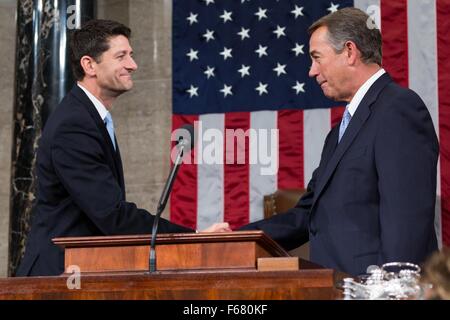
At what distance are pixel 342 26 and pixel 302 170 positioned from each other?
3.46 m

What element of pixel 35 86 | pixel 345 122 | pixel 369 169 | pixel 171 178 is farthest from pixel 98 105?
pixel 35 86

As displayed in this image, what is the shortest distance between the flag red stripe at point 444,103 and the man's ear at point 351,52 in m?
3.20

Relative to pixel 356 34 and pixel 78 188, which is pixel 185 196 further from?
pixel 78 188

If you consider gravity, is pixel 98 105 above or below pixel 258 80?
below

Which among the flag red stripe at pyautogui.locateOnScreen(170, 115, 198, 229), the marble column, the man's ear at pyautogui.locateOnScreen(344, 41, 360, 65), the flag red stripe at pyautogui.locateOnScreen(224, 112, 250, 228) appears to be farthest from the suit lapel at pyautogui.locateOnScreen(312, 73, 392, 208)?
the flag red stripe at pyautogui.locateOnScreen(170, 115, 198, 229)

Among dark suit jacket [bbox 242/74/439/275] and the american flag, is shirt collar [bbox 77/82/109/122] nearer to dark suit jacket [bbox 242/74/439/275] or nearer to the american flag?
dark suit jacket [bbox 242/74/439/275]

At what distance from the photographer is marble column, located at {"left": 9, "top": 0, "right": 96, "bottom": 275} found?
7.02 m

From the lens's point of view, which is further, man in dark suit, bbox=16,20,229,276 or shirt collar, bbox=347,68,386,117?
shirt collar, bbox=347,68,386,117

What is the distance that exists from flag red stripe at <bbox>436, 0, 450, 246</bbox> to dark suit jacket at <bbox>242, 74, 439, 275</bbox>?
328cm

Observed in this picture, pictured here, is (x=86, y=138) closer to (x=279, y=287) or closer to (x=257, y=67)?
(x=279, y=287)

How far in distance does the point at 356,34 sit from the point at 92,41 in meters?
1.34

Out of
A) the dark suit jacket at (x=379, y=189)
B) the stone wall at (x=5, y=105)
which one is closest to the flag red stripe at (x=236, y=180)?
the stone wall at (x=5, y=105)

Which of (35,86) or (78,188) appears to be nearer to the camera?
(78,188)

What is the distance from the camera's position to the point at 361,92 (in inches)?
161
